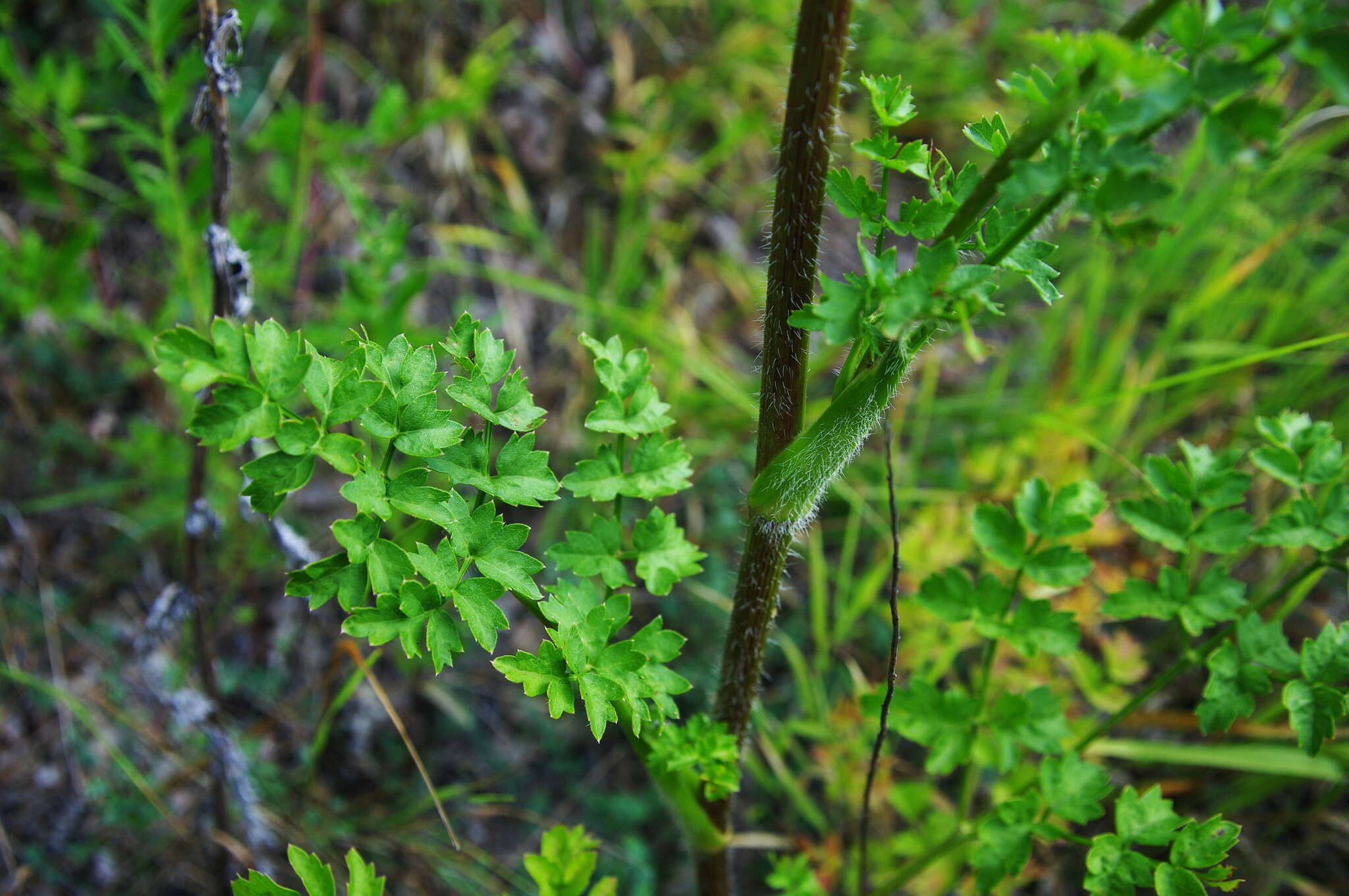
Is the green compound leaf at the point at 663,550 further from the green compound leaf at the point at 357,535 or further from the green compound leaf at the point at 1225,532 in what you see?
the green compound leaf at the point at 1225,532

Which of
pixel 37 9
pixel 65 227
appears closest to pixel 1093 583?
pixel 65 227

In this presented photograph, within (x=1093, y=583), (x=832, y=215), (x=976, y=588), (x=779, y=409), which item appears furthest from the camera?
(x=832, y=215)

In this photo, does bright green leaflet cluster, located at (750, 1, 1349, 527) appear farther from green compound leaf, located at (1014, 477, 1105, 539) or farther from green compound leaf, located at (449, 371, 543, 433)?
green compound leaf, located at (1014, 477, 1105, 539)

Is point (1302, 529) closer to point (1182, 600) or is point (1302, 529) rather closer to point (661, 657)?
point (1182, 600)

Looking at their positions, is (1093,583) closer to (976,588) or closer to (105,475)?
(976,588)

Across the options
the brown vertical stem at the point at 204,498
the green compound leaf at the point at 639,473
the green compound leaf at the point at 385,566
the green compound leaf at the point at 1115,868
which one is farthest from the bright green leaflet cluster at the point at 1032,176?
the brown vertical stem at the point at 204,498

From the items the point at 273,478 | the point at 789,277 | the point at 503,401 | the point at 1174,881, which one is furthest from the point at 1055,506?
the point at 273,478
